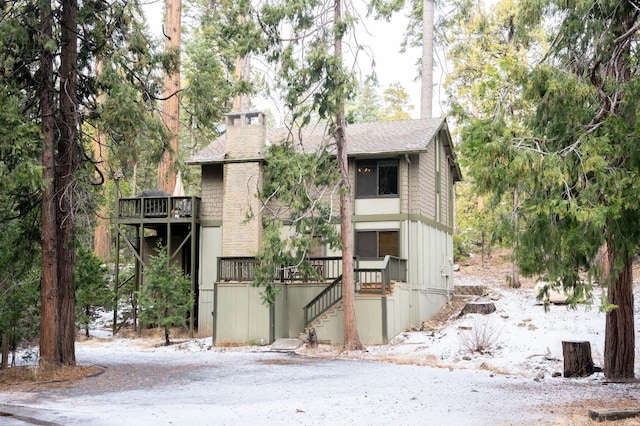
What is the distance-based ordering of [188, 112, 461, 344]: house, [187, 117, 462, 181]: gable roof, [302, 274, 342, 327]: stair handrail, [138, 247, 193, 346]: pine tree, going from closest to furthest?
1. [302, 274, 342, 327]: stair handrail
2. [188, 112, 461, 344]: house
3. [138, 247, 193, 346]: pine tree
4. [187, 117, 462, 181]: gable roof

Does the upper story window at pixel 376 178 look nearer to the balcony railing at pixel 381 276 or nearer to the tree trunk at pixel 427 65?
the balcony railing at pixel 381 276

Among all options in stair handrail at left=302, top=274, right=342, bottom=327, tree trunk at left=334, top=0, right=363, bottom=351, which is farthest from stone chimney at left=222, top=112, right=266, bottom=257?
tree trunk at left=334, top=0, right=363, bottom=351

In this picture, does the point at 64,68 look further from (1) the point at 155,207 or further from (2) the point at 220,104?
(2) the point at 220,104

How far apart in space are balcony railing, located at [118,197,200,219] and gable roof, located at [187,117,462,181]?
1.59m

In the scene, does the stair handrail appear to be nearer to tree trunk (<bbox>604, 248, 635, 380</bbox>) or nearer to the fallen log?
tree trunk (<bbox>604, 248, 635, 380</bbox>)

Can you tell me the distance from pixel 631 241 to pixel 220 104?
31.7 meters

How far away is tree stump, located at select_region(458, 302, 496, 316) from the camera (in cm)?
2338

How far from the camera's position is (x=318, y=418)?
931cm

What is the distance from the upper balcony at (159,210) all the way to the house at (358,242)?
1.71 feet

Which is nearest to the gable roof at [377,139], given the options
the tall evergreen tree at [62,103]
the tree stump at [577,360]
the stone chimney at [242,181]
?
the stone chimney at [242,181]

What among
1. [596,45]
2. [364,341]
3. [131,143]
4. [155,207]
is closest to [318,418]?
[596,45]

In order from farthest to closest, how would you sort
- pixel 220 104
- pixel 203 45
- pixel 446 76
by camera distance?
pixel 220 104 < pixel 203 45 < pixel 446 76

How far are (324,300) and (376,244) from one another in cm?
317

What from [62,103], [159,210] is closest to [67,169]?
[62,103]
